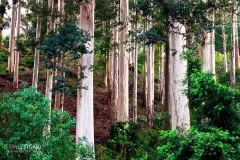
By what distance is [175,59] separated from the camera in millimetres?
11227

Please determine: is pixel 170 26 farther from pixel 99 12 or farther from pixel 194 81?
pixel 99 12

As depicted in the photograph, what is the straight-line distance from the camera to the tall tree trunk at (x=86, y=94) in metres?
12.2

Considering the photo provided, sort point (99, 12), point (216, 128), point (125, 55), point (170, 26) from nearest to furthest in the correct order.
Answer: point (216, 128), point (170, 26), point (125, 55), point (99, 12)

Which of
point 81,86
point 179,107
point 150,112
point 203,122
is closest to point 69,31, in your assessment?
point 81,86

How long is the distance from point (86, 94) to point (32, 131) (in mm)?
5047

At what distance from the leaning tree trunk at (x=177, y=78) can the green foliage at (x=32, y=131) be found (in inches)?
150

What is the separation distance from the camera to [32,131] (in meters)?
7.40

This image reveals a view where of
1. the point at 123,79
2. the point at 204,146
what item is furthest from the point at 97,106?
the point at 204,146

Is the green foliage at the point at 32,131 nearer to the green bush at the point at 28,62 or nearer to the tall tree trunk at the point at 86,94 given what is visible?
the tall tree trunk at the point at 86,94

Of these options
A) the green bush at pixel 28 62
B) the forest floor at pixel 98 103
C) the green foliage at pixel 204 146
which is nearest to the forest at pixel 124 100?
the green foliage at pixel 204 146

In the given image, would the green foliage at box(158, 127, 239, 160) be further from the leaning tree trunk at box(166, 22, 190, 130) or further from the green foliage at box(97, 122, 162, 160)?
the green foliage at box(97, 122, 162, 160)

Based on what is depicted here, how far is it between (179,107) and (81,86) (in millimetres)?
3384

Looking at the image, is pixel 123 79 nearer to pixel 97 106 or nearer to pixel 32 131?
pixel 97 106

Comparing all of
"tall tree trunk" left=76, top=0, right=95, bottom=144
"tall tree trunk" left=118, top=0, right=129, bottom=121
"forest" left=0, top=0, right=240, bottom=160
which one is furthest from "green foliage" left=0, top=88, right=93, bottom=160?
"tall tree trunk" left=118, top=0, right=129, bottom=121
